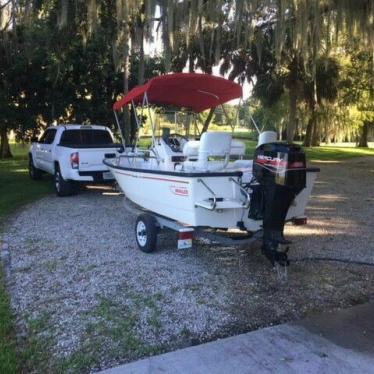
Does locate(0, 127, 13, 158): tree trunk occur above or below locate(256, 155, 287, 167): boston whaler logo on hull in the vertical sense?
below

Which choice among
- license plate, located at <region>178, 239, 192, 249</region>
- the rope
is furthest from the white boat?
the rope

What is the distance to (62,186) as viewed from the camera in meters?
11.5

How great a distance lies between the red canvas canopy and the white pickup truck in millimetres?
2288

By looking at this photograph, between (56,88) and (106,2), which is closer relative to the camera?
(106,2)

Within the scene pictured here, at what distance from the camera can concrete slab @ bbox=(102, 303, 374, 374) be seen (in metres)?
3.56

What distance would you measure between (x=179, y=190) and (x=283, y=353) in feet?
8.59

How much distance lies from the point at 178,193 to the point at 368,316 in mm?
2591

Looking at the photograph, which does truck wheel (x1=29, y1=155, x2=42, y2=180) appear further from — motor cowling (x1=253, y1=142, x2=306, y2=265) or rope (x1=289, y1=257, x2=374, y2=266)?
motor cowling (x1=253, y1=142, x2=306, y2=265)

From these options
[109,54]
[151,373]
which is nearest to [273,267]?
[151,373]

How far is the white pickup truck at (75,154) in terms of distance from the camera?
10914 millimetres

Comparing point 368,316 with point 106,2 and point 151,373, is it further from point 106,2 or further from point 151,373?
point 106,2

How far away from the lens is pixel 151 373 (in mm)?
3506

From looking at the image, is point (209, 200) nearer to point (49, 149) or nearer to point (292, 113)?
point (49, 149)

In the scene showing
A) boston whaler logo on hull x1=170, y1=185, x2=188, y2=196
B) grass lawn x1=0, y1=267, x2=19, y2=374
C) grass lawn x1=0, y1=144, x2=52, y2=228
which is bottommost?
grass lawn x1=0, y1=267, x2=19, y2=374
